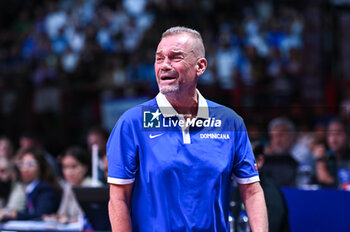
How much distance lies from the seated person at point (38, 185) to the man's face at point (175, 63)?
377 centimetres

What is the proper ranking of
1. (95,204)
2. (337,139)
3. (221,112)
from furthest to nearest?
(337,139) < (95,204) < (221,112)

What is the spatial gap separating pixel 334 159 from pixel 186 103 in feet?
13.0

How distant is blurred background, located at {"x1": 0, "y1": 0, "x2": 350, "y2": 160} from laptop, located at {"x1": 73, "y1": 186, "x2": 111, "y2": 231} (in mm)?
2779

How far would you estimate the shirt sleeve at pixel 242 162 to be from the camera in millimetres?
A: 2865

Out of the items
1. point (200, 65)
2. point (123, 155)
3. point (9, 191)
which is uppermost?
point (200, 65)

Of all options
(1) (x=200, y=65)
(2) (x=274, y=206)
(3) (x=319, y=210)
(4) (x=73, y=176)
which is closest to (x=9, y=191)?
(4) (x=73, y=176)

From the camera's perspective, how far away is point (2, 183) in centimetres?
780

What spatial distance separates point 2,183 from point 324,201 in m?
4.46

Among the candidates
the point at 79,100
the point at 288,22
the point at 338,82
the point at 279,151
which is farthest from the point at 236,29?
the point at 279,151

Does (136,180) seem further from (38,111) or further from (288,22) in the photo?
(38,111)

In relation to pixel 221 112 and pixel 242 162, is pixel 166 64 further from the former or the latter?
pixel 242 162

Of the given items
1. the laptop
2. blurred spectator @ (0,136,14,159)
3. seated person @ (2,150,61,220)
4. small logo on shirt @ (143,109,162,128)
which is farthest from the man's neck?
blurred spectator @ (0,136,14,159)

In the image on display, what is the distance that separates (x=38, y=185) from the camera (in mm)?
6543

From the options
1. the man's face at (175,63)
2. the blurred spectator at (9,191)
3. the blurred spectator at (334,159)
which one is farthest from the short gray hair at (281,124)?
the man's face at (175,63)
